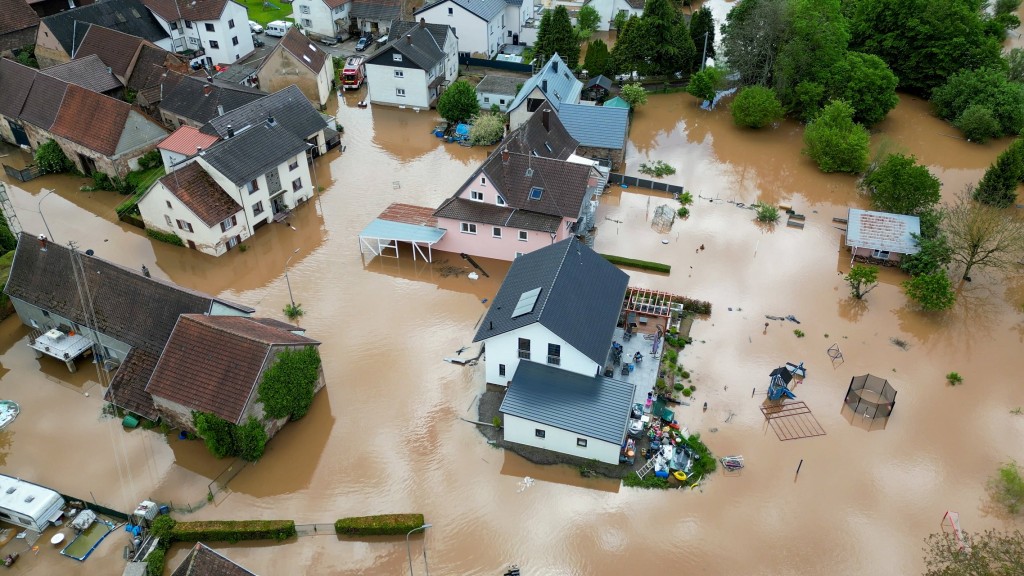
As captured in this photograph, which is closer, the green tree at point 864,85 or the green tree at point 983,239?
the green tree at point 983,239

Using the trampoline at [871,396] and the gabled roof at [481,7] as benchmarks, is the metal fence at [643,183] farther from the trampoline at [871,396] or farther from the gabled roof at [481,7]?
the gabled roof at [481,7]

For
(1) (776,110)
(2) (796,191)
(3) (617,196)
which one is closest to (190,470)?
(3) (617,196)

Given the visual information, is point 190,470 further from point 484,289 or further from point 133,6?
point 133,6

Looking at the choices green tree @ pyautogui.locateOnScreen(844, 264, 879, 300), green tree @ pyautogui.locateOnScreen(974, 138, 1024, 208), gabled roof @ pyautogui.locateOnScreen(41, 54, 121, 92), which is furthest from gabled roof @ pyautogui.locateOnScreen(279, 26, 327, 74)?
green tree @ pyautogui.locateOnScreen(974, 138, 1024, 208)

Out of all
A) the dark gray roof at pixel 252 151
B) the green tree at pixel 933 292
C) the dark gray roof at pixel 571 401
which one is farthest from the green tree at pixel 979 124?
the dark gray roof at pixel 252 151

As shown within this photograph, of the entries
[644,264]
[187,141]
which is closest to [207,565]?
[644,264]

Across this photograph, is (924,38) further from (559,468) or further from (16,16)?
(16,16)
